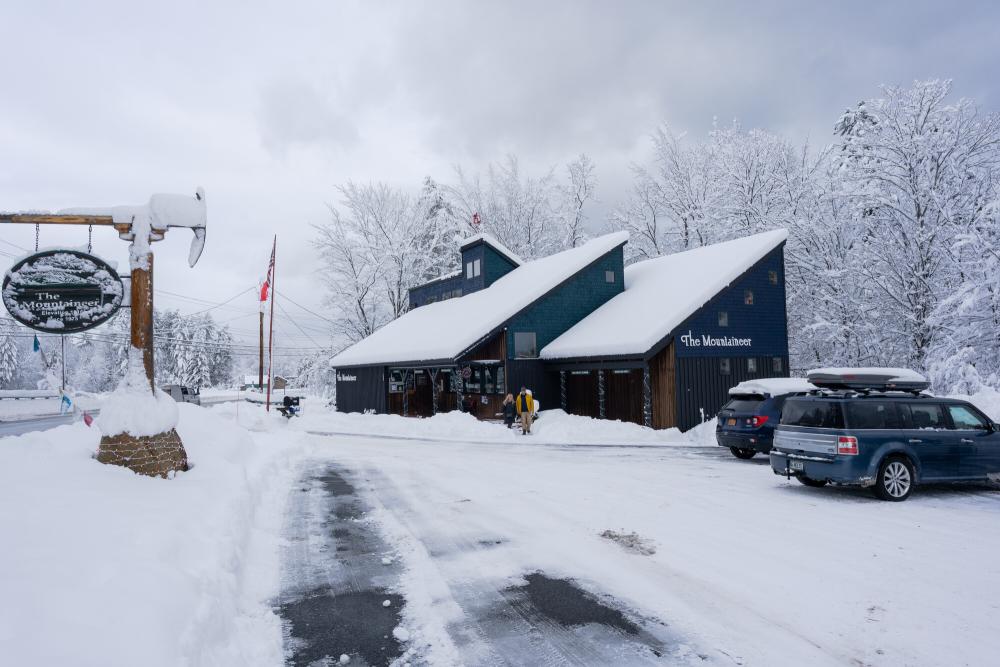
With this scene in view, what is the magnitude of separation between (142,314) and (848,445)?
11.3 m

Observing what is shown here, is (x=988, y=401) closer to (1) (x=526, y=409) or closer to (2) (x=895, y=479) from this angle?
(2) (x=895, y=479)

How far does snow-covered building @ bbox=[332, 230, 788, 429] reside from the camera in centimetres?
2225

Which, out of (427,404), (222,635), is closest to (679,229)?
(427,404)

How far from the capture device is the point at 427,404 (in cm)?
3303

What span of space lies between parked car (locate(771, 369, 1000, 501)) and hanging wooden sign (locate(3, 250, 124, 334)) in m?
11.1

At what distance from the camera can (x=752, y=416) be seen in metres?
14.3

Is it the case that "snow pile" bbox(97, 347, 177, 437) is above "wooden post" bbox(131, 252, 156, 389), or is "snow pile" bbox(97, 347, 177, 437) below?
below

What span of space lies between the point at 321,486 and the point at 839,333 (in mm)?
25330

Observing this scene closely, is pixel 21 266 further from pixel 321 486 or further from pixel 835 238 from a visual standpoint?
pixel 835 238

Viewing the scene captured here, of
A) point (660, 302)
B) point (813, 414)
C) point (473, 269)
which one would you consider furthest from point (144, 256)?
point (473, 269)

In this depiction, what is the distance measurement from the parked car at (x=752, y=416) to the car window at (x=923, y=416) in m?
3.91

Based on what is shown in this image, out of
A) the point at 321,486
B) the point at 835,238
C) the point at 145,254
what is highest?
the point at 835,238

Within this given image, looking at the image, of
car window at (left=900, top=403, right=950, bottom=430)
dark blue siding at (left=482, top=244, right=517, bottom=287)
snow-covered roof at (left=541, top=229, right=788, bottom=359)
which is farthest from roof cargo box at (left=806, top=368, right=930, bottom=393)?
dark blue siding at (left=482, top=244, right=517, bottom=287)

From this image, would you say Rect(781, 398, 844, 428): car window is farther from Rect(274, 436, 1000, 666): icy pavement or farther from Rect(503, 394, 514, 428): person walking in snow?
Rect(503, 394, 514, 428): person walking in snow
